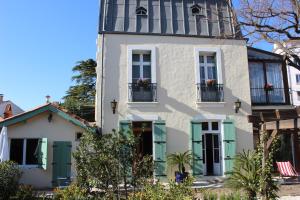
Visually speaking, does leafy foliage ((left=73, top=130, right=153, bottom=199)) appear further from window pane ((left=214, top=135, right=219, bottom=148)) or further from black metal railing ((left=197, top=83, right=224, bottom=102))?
window pane ((left=214, top=135, right=219, bottom=148))

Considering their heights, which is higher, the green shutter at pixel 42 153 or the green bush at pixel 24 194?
the green shutter at pixel 42 153

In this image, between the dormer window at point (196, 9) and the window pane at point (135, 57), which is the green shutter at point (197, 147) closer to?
the window pane at point (135, 57)

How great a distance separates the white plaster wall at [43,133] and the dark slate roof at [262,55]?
28.1 feet

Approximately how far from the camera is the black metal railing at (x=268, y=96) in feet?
51.4

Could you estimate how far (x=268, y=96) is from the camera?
15.8 m

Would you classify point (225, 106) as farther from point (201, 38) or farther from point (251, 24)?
point (251, 24)

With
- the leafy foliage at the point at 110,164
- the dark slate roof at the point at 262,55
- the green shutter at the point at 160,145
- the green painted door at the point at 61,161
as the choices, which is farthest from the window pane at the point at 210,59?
the leafy foliage at the point at 110,164

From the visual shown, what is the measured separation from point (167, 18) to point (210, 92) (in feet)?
12.4

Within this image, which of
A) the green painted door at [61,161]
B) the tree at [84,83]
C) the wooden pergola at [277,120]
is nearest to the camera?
the wooden pergola at [277,120]

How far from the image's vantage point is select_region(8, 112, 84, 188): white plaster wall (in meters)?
13.1

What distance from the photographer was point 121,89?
14.2 meters

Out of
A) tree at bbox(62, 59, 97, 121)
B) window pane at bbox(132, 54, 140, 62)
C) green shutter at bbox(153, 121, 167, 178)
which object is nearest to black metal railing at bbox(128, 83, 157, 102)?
green shutter at bbox(153, 121, 167, 178)

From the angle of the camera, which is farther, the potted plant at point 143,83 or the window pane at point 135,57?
the window pane at point 135,57

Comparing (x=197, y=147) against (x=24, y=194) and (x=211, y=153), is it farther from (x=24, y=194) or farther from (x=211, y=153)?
(x=24, y=194)
